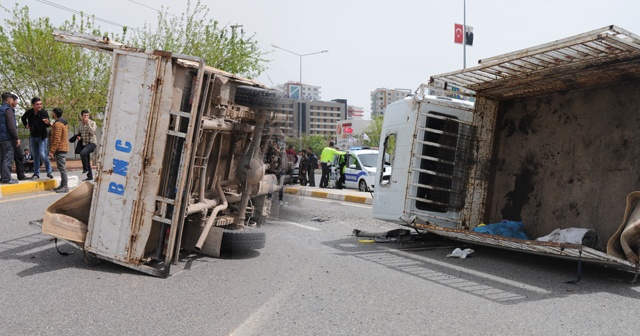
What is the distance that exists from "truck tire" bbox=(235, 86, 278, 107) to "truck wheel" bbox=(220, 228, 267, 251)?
1.64 m

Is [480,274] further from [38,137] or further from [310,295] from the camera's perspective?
[38,137]

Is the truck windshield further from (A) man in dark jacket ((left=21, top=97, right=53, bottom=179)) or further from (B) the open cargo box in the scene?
(A) man in dark jacket ((left=21, top=97, right=53, bottom=179))

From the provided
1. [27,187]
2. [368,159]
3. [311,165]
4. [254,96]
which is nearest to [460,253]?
[254,96]

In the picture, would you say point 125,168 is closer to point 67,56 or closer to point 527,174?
point 527,174

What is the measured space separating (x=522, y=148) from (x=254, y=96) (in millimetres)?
4842

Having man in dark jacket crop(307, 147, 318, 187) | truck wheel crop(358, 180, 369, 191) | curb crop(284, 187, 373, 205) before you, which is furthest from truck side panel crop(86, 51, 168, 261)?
truck wheel crop(358, 180, 369, 191)

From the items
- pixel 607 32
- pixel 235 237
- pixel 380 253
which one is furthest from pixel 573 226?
pixel 235 237

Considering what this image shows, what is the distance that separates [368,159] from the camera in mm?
21062

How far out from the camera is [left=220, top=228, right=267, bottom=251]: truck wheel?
21.6 ft

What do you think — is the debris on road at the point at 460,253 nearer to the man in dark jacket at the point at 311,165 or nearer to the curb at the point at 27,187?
the curb at the point at 27,187

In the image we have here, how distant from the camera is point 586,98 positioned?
27.7 ft

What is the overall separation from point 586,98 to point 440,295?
471cm

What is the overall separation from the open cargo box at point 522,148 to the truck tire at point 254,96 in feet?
7.98

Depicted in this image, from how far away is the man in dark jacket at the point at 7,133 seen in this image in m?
11.0
